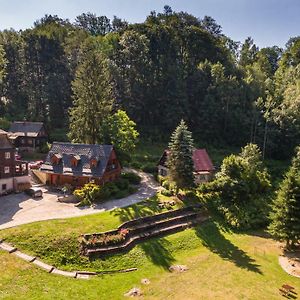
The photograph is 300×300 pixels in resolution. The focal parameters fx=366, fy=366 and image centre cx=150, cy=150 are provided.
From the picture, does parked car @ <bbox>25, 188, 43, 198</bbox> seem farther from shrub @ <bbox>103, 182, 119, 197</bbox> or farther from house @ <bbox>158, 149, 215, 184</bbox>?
house @ <bbox>158, 149, 215, 184</bbox>

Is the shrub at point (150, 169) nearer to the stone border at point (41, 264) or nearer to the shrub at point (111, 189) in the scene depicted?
the shrub at point (111, 189)

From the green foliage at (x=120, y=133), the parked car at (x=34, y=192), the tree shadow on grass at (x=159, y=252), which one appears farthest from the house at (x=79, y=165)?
the tree shadow on grass at (x=159, y=252)

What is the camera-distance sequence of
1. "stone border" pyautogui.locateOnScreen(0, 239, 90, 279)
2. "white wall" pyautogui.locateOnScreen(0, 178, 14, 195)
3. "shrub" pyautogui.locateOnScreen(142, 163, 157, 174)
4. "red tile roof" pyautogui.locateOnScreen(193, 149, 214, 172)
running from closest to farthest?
1. "stone border" pyautogui.locateOnScreen(0, 239, 90, 279)
2. "white wall" pyautogui.locateOnScreen(0, 178, 14, 195)
3. "red tile roof" pyautogui.locateOnScreen(193, 149, 214, 172)
4. "shrub" pyautogui.locateOnScreen(142, 163, 157, 174)

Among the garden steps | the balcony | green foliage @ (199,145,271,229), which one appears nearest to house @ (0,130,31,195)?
the balcony

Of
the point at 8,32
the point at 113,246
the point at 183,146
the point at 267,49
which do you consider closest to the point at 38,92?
the point at 8,32

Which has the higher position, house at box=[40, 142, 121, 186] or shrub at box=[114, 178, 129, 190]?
house at box=[40, 142, 121, 186]

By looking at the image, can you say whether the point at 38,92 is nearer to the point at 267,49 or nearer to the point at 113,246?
the point at 113,246

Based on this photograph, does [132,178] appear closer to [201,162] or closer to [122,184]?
[122,184]
